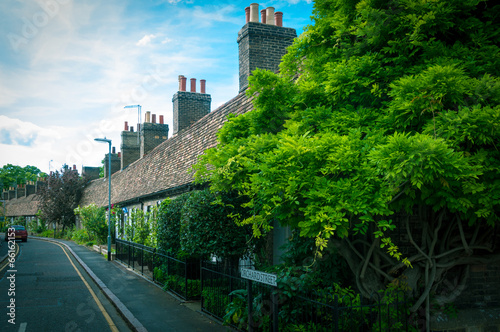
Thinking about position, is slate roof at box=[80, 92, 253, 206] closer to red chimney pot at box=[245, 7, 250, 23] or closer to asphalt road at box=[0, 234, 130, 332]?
red chimney pot at box=[245, 7, 250, 23]

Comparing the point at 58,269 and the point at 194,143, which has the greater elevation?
the point at 194,143

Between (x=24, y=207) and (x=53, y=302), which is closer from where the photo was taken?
(x=53, y=302)

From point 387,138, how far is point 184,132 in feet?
50.1

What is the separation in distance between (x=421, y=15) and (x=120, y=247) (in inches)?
829

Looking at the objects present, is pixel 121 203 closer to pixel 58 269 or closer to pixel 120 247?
pixel 120 247

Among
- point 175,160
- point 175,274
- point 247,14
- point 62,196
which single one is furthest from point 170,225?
point 62,196

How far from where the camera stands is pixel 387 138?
17.2ft

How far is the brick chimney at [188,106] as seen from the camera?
21.9 meters

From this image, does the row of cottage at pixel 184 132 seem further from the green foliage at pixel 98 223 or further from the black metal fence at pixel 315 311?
the black metal fence at pixel 315 311

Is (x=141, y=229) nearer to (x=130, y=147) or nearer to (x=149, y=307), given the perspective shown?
(x=149, y=307)

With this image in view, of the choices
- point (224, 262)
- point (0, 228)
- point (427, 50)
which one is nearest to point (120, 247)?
point (224, 262)

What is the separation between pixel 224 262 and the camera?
12.0 m

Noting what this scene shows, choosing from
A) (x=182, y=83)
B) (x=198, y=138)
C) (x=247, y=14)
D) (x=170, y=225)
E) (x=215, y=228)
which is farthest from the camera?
(x=182, y=83)

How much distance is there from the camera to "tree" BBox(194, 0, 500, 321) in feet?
15.7
